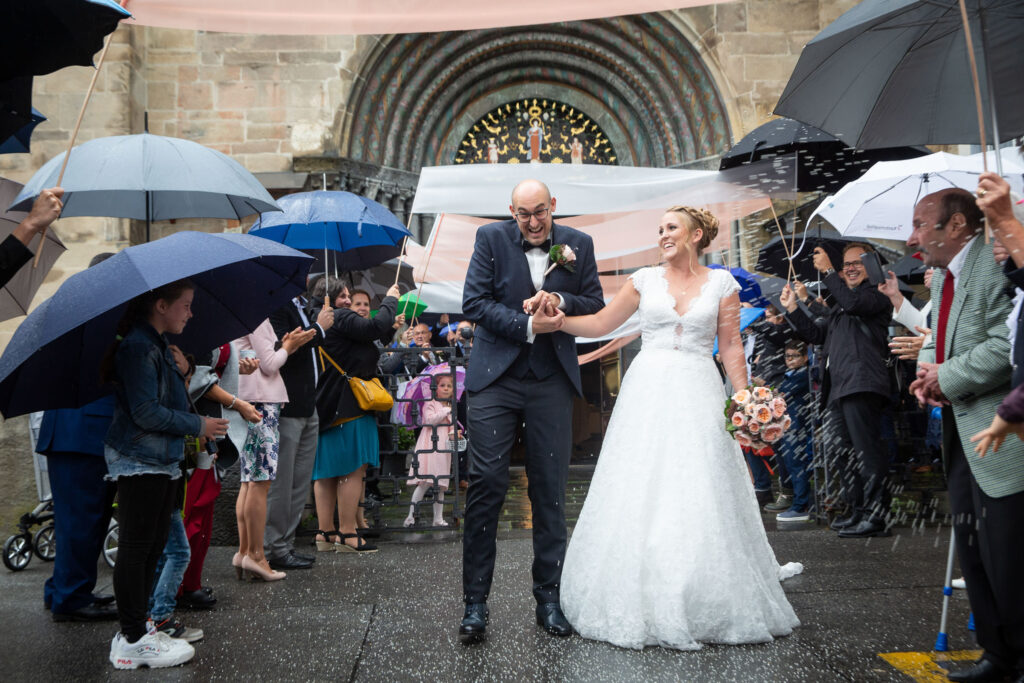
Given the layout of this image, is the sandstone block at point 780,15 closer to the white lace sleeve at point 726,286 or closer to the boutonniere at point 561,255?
the white lace sleeve at point 726,286

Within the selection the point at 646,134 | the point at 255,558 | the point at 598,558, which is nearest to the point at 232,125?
the point at 646,134

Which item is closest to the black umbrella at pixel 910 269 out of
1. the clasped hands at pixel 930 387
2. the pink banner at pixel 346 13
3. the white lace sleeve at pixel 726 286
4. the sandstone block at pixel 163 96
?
the white lace sleeve at pixel 726 286

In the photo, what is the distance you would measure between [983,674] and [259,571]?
382 centimetres

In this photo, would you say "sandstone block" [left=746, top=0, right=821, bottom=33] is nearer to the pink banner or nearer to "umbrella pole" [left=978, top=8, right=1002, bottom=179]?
"umbrella pole" [left=978, top=8, right=1002, bottom=179]

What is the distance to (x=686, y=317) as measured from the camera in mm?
4266

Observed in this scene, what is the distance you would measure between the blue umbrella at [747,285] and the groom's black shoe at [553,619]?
190 inches

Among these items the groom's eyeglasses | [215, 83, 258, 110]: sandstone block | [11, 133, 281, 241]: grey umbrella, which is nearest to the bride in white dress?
the groom's eyeglasses

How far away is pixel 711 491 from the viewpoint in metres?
3.92

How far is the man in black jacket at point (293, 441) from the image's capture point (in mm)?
5672

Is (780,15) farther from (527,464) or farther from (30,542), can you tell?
(30,542)

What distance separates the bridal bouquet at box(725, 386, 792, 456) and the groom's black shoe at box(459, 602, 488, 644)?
1.33 metres

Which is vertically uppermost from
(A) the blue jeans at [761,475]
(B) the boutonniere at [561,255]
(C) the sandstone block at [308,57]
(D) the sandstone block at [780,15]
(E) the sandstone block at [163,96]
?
(D) the sandstone block at [780,15]

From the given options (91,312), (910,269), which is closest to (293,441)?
(91,312)

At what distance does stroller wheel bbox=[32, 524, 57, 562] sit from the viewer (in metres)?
6.02
